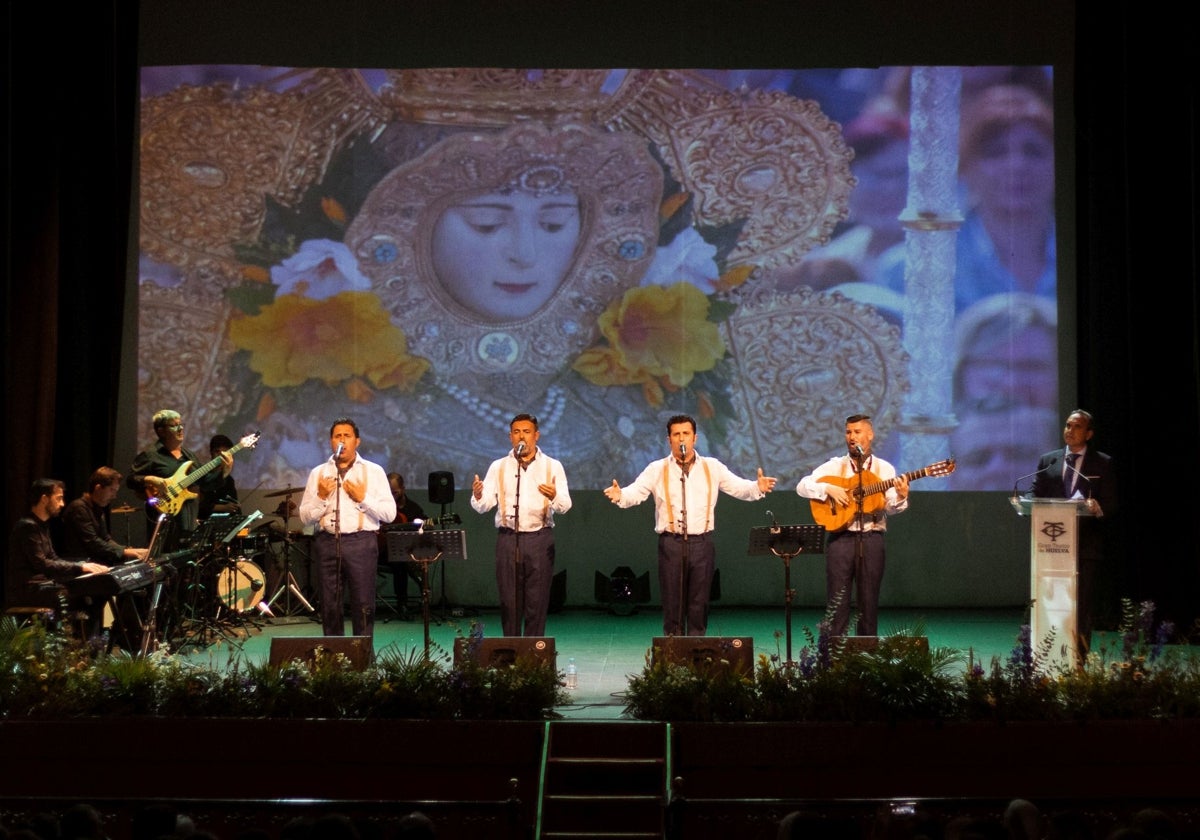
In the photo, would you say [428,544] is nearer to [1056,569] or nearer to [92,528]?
[92,528]

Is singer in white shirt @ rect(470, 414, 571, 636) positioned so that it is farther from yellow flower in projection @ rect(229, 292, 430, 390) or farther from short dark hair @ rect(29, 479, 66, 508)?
yellow flower in projection @ rect(229, 292, 430, 390)

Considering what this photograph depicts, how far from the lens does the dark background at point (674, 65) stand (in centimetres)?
1019

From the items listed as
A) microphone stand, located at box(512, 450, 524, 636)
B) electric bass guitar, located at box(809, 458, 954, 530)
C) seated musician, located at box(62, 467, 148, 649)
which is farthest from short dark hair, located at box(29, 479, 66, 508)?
electric bass guitar, located at box(809, 458, 954, 530)

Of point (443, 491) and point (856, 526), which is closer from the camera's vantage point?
point (856, 526)

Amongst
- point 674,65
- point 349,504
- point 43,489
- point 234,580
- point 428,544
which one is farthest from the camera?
point 674,65

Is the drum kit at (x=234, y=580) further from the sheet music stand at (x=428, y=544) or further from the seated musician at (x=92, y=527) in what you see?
the sheet music stand at (x=428, y=544)

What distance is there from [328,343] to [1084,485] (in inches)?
246

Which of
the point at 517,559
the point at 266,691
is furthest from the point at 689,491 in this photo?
the point at 266,691

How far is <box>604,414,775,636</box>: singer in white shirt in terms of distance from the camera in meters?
8.00

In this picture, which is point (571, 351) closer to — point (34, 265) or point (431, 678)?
point (34, 265)

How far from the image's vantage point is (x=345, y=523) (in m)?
8.00

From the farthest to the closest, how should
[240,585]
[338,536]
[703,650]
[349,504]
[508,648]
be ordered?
[240,585] → [349,504] → [338,536] → [508,648] → [703,650]

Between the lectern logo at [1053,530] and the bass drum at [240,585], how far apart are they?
6.08 meters

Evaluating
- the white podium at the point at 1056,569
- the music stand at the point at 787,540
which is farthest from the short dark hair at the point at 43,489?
the white podium at the point at 1056,569
